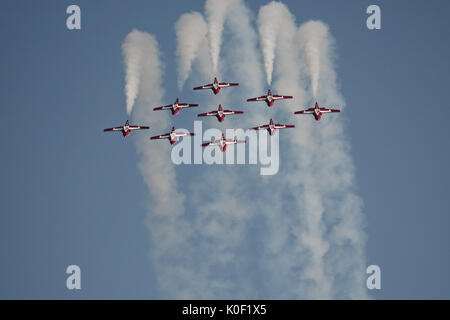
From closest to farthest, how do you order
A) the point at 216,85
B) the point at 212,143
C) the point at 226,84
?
the point at 216,85
the point at 212,143
the point at 226,84

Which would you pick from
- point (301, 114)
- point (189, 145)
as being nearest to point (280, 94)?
point (301, 114)

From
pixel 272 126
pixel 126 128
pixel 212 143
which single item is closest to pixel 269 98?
pixel 272 126

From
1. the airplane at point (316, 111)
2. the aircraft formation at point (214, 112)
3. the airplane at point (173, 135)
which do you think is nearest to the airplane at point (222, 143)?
the aircraft formation at point (214, 112)

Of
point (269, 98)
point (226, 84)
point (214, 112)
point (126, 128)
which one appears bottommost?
point (126, 128)

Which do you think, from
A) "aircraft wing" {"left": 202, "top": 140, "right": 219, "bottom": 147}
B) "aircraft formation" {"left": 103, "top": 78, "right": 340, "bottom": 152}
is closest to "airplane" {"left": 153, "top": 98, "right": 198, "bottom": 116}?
"aircraft formation" {"left": 103, "top": 78, "right": 340, "bottom": 152}

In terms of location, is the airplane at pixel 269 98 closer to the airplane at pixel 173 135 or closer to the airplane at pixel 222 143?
the airplane at pixel 222 143

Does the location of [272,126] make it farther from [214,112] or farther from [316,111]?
[214,112]

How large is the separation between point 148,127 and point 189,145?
17.7 feet

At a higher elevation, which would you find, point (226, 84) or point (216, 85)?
point (226, 84)
